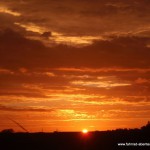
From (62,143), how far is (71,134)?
16.8 feet

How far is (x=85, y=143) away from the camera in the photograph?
8844cm

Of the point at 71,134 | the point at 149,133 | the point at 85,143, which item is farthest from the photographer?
the point at 71,134

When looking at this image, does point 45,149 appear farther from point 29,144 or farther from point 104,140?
point 104,140

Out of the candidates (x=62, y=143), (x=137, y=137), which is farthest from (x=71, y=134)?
(x=137, y=137)

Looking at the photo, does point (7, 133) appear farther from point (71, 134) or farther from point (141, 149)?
point (141, 149)

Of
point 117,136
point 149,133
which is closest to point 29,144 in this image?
point 117,136

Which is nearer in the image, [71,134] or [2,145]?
[2,145]

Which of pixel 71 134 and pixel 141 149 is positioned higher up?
pixel 71 134

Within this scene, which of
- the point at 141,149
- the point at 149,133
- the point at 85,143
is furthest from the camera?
the point at 85,143

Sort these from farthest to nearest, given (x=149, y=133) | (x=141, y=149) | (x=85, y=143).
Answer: (x=85, y=143), (x=149, y=133), (x=141, y=149)

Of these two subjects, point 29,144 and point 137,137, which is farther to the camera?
point 29,144

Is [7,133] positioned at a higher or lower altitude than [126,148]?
higher

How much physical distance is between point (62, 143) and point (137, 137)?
1565 cm

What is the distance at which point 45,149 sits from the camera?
89.1 m
